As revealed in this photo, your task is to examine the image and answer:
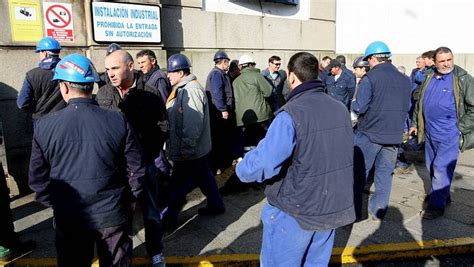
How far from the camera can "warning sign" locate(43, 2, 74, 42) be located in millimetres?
5324

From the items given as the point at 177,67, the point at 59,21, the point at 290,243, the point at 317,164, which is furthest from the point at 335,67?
the point at 290,243

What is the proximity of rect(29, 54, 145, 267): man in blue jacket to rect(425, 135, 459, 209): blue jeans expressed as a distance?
353 cm

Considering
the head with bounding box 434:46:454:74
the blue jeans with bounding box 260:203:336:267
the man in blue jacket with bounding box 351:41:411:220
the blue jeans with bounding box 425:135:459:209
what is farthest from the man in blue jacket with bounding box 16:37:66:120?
the blue jeans with bounding box 425:135:459:209

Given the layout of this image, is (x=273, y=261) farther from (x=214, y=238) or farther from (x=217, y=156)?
(x=217, y=156)

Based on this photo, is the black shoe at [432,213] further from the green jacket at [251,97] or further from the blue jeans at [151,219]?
the blue jeans at [151,219]

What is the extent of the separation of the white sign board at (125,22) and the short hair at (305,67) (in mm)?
4288

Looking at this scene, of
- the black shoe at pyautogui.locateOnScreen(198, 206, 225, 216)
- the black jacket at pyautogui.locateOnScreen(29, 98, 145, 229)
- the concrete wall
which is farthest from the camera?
the concrete wall

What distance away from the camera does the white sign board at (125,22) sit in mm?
5699

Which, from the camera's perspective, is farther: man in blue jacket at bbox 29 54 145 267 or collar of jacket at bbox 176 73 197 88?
collar of jacket at bbox 176 73 197 88

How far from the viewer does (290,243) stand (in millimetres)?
2365

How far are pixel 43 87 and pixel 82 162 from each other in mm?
2647

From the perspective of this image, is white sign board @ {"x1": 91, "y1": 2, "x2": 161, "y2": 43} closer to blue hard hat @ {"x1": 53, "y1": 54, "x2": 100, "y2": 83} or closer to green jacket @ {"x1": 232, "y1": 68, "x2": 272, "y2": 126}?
green jacket @ {"x1": 232, "y1": 68, "x2": 272, "y2": 126}

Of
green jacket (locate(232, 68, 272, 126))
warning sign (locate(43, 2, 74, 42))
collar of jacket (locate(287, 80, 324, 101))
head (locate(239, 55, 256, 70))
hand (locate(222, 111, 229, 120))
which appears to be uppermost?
warning sign (locate(43, 2, 74, 42))

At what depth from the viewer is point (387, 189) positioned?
420 cm
